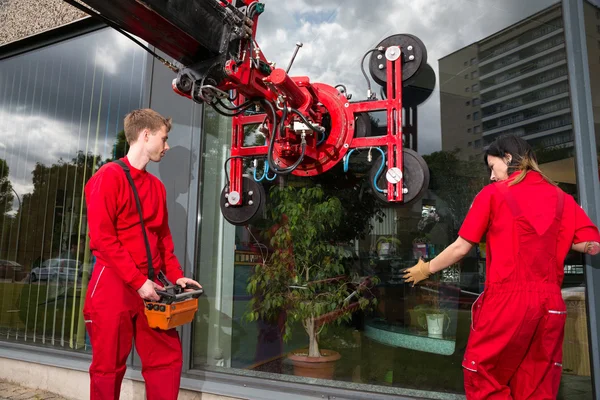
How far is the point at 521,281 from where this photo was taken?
1747mm

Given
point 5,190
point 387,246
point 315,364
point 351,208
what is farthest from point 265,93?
point 5,190

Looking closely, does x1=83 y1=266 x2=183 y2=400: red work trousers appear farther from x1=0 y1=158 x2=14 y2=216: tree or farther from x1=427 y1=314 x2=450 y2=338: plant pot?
x1=0 y1=158 x2=14 y2=216: tree

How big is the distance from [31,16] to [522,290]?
4693 millimetres

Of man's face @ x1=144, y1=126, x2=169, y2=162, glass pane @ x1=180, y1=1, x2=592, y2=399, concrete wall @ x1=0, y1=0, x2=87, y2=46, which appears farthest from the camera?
concrete wall @ x1=0, y1=0, x2=87, y2=46

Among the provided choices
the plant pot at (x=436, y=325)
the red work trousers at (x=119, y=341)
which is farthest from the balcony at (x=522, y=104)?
the red work trousers at (x=119, y=341)

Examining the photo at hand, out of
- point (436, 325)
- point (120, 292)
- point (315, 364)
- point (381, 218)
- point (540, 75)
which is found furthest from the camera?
point (315, 364)

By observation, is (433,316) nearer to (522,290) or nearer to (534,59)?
(522,290)

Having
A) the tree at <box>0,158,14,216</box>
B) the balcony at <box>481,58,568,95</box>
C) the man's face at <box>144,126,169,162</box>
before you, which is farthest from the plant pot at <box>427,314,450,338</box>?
the tree at <box>0,158,14,216</box>

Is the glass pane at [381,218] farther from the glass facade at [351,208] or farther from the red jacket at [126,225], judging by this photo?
the red jacket at [126,225]

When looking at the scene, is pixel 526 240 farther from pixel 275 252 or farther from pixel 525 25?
pixel 275 252

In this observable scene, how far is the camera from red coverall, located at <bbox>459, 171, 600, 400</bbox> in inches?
67.9

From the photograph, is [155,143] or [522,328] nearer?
[522,328]

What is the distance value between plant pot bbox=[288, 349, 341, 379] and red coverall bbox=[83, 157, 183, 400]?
0.89 metres

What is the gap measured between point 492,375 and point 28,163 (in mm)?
4388
